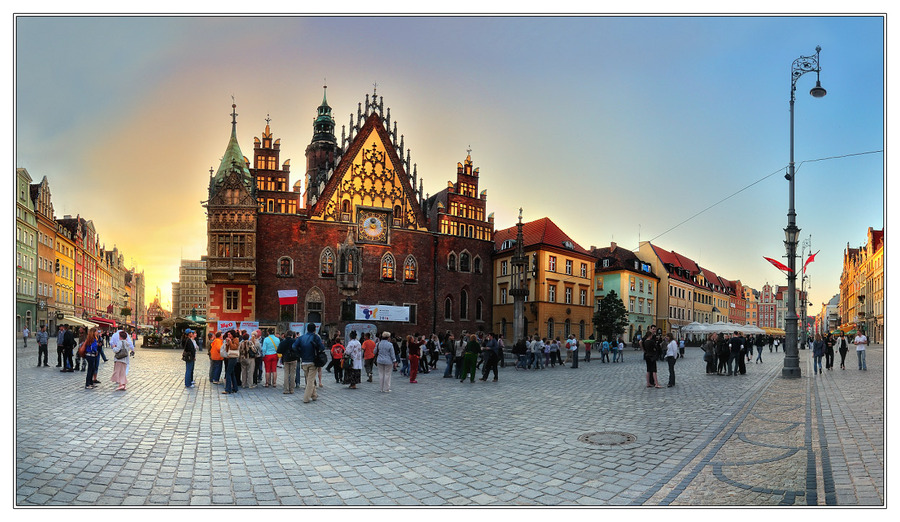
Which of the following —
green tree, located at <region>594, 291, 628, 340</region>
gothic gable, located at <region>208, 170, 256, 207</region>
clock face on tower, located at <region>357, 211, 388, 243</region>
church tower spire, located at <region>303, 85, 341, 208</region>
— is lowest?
green tree, located at <region>594, 291, 628, 340</region>

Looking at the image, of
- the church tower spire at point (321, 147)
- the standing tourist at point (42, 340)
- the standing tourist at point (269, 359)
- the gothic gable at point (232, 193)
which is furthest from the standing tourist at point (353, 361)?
the church tower spire at point (321, 147)

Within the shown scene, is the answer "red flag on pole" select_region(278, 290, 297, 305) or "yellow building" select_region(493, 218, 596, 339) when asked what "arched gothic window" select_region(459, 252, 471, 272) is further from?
"red flag on pole" select_region(278, 290, 297, 305)

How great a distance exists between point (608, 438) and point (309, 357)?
7.72 m

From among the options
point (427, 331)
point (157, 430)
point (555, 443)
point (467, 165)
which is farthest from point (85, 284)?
point (555, 443)

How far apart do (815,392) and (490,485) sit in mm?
13689

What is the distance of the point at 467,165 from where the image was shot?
55562mm

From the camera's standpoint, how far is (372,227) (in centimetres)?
5084

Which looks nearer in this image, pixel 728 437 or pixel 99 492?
pixel 99 492

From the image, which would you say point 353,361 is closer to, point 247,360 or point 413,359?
point 247,360

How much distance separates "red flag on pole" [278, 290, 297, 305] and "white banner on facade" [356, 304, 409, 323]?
5229 millimetres

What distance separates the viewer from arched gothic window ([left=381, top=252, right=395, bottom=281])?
51188 mm

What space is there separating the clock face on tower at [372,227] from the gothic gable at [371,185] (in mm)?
659

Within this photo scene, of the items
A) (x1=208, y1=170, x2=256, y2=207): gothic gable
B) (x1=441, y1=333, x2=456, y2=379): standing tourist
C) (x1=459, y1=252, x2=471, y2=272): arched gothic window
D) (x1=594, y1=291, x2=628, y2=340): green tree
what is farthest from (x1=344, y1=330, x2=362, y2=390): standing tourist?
(x1=594, y1=291, x2=628, y2=340): green tree

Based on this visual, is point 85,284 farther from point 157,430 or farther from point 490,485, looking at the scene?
point 490,485
